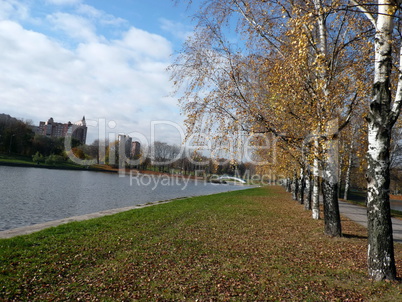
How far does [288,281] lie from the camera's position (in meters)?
5.59

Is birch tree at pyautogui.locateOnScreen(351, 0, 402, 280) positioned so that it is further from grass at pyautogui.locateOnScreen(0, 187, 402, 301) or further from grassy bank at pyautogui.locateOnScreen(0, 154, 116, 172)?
grassy bank at pyautogui.locateOnScreen(0, 154, 116, 172)

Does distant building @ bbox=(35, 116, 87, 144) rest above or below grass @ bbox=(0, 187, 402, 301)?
above

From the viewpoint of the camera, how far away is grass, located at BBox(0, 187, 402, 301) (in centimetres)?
494

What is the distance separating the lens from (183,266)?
20.4 feet

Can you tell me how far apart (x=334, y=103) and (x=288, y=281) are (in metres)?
5.84

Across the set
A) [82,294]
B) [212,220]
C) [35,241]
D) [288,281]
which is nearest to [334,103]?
[288,281]

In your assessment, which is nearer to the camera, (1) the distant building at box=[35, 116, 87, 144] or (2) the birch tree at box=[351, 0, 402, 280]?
(2) the birch tree at box=[351, 0, 402, 280]

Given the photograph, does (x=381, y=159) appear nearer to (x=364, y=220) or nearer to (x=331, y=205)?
(x=331, y=205)

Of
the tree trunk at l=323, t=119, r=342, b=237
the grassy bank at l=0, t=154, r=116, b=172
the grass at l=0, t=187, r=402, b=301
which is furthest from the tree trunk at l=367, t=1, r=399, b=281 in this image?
the grassy bank at l=0, t=154, r=116, b=172

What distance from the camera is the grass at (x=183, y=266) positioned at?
4941 mm

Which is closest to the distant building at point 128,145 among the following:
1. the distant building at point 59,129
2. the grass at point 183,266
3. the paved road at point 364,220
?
the distant building at point 59,129

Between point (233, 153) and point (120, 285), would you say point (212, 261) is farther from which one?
point (233, 153)

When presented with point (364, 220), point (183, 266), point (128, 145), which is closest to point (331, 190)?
point (183, 266)

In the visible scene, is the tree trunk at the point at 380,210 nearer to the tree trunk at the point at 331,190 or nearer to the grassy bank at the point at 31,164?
the tree trunk at the point at 331,190
